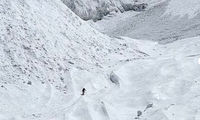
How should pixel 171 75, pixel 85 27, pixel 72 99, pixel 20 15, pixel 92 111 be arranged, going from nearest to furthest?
pixel 92 111
pixel 72 99
pixel 171 75
pixel 20 15
pixel 85 27

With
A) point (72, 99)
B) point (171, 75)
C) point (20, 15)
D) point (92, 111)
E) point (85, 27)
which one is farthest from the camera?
point (85, 27)

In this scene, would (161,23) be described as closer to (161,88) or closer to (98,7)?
(98,7)

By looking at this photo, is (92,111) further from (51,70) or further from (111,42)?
(111,42)

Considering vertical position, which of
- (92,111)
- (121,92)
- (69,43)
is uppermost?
(69,43)

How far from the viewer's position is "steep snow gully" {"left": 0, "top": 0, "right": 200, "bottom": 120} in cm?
1417

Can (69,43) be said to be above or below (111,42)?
below

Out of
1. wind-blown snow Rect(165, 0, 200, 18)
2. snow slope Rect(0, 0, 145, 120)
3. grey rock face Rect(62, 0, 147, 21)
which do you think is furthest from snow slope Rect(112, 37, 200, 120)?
grey rock face Rect(62, 0, 147, 21)

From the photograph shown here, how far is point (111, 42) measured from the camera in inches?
993

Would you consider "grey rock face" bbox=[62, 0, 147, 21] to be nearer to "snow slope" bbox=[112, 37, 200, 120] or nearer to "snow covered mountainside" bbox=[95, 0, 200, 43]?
"snow covered mountainside" bbox=[95, 0, 200, 43]

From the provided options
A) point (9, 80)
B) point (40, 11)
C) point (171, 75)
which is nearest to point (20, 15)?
point (40, 11)

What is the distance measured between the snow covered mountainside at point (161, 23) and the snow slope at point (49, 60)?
5.71 metres

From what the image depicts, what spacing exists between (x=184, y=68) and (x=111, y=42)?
25.8ft

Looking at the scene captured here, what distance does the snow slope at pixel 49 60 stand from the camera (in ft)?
50.5

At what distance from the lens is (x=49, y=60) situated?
18984mm
